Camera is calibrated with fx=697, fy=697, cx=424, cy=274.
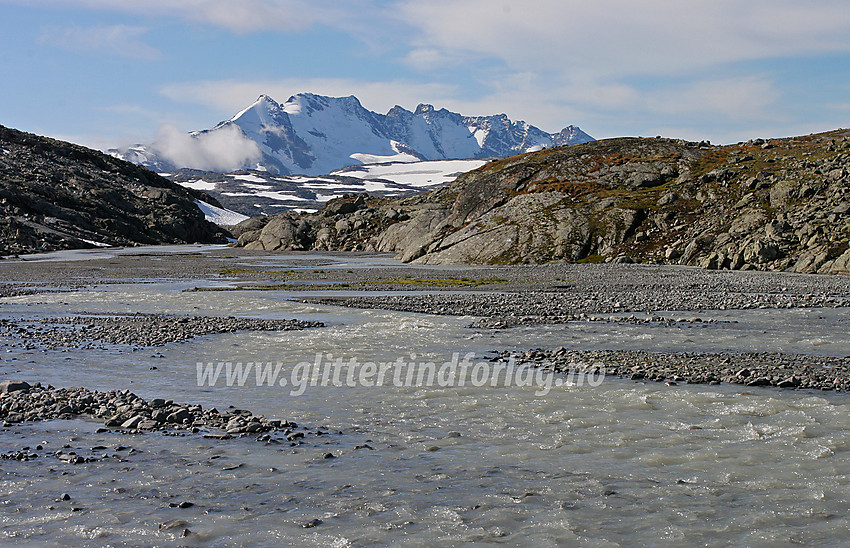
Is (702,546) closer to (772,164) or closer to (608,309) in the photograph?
(608,309)

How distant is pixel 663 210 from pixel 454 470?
78.6m

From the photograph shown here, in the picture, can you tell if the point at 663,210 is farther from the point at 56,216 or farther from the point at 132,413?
the point at 56,216

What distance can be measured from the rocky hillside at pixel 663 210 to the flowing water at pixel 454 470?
162 feet

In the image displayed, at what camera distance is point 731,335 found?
2711 centimetres

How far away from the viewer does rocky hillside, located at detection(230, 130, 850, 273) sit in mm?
65875

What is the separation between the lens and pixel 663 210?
279 feet

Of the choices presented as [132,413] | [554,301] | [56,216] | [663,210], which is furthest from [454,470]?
[56,216]

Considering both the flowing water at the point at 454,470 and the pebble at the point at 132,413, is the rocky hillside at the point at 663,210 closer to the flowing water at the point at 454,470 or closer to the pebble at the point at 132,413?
the flowing water at the point at 454,470

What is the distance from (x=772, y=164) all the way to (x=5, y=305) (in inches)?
3373

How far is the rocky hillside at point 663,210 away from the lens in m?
65.9

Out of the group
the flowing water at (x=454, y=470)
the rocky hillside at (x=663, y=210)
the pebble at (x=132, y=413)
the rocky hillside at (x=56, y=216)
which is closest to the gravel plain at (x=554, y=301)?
the flowing water at (x=454, y=470)

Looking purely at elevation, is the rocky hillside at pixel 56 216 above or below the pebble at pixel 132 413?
above

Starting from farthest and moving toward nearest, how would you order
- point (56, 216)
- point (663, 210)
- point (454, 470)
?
1. point (56, 216)
2. point (663, 210)
3. point (454, 470)

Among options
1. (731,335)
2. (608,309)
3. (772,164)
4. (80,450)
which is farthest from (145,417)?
(772,164)
